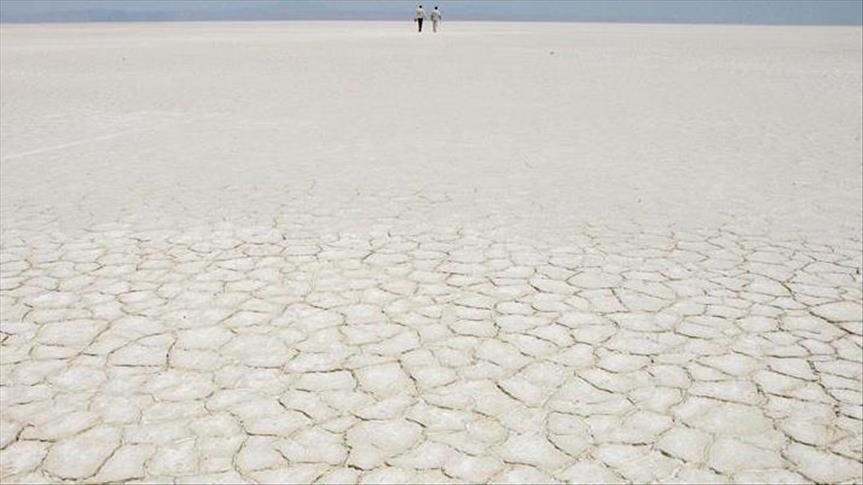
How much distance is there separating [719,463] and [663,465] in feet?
0.64

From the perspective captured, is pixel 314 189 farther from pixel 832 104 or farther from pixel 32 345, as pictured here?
pixel 832 104

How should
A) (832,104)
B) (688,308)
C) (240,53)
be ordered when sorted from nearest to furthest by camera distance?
(688,308)
(832,104)
(240,53)

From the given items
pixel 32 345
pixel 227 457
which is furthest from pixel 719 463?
pixel 32 345

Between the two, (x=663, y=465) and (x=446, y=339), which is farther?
(x=446, y=339)

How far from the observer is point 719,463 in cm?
255

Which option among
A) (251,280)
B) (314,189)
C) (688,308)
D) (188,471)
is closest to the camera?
(188,471)

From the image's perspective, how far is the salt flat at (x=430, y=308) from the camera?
263 centimetres

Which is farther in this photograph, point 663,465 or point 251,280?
point 251,280

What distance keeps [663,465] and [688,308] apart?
148cm

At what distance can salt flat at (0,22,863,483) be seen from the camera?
2.63 metres

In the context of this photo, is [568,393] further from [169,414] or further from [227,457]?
[169,414]

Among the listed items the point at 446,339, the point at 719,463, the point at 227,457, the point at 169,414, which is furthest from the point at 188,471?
the point at 719,463

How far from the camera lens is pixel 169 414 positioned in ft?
9.26

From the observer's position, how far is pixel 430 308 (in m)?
3.81
